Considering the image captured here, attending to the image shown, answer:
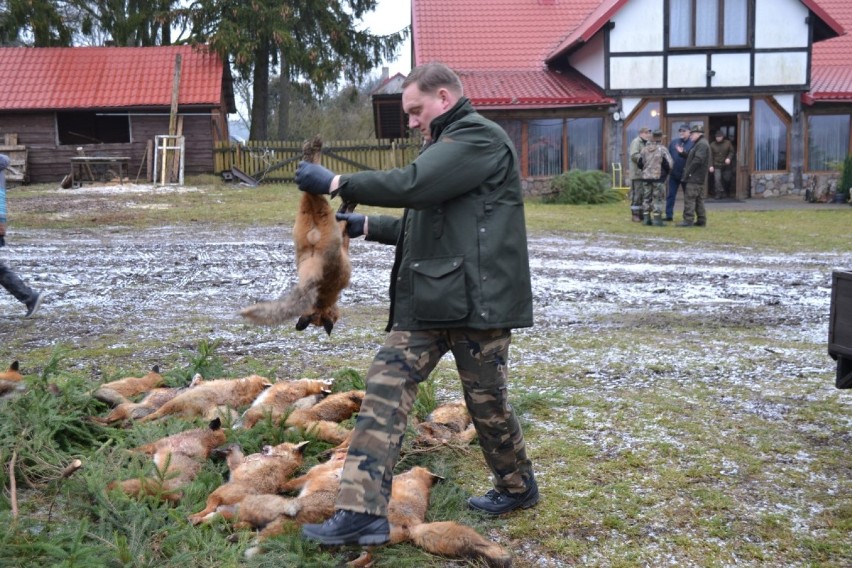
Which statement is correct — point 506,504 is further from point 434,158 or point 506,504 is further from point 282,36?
point 282,36

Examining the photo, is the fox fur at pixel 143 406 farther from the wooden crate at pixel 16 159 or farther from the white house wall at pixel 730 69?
the wooden crate at pixel 16 159

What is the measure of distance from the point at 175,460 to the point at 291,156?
2373 centimetres

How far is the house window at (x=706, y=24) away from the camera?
24.8 meters

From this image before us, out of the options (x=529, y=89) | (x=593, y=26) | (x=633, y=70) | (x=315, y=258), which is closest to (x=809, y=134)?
(x=633, y=70)

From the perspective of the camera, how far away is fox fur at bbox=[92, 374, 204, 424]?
5043 mm

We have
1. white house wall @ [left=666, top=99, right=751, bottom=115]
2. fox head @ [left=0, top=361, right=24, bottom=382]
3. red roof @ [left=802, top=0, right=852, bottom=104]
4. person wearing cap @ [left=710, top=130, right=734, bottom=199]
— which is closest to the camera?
fox head @ [left=0, top=361, right=24, bottom=382]

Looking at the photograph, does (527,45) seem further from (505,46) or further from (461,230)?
(461,230)

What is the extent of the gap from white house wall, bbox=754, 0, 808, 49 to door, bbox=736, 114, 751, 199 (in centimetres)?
214

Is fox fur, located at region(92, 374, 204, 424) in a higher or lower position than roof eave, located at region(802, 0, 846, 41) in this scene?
lower

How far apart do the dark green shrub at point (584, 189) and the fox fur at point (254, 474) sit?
1878 centimetres

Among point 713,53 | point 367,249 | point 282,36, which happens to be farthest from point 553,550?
point 282,36

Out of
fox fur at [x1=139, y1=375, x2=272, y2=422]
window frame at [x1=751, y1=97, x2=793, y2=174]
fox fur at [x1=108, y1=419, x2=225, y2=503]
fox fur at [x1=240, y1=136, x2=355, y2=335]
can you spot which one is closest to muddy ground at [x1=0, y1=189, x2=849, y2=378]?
fox fur at [x1=139, y1=375, x2=272, y2=422]

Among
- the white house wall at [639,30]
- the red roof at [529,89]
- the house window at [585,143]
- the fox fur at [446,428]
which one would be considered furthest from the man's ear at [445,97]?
the white house wall at [639,30]

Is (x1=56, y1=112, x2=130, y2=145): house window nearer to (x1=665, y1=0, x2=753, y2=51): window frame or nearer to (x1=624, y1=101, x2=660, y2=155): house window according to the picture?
(x1=624, y1=101, x2=660, y2=155): house window
